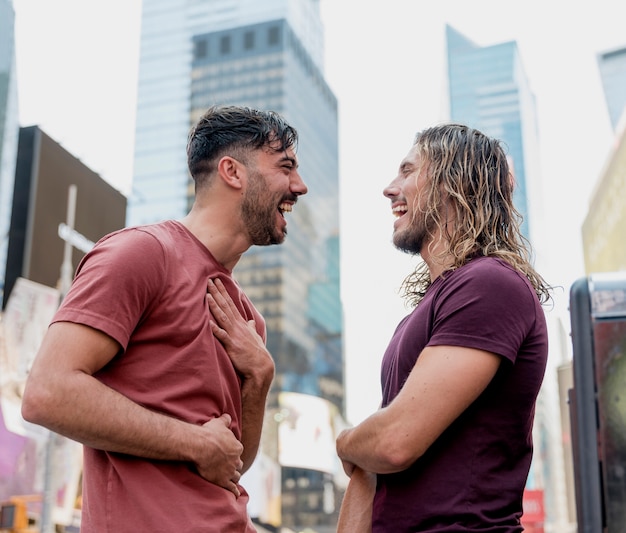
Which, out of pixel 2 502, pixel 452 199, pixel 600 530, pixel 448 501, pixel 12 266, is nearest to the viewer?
pixel 448 501

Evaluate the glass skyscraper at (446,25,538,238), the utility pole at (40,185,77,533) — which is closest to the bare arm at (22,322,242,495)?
the utility pole at (40,185,77,533)

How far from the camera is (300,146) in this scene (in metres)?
110

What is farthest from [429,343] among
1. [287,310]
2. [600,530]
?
[287,310]

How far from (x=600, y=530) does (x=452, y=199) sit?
1731mm

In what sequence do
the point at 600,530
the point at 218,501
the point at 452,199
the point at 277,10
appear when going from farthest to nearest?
the point at 277,10, the point at 600,530, the point at 452,199, the point at 218,501

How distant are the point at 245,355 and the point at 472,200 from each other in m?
0.85

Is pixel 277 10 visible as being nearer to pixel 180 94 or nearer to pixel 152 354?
pixel 180 94

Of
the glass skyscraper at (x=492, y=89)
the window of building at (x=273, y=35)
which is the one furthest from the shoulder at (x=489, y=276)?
the window of building at (x=273, y=35)

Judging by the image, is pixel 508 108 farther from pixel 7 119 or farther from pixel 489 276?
pixel 489 276

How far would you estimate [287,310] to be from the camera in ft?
313

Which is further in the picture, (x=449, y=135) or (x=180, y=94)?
(x=180, y=94)

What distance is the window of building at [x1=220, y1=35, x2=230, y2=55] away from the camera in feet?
359

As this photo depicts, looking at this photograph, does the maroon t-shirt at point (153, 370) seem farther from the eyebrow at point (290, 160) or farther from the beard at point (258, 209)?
the eyebrow at point (290, 160)

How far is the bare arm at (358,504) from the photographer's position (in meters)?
2.20
